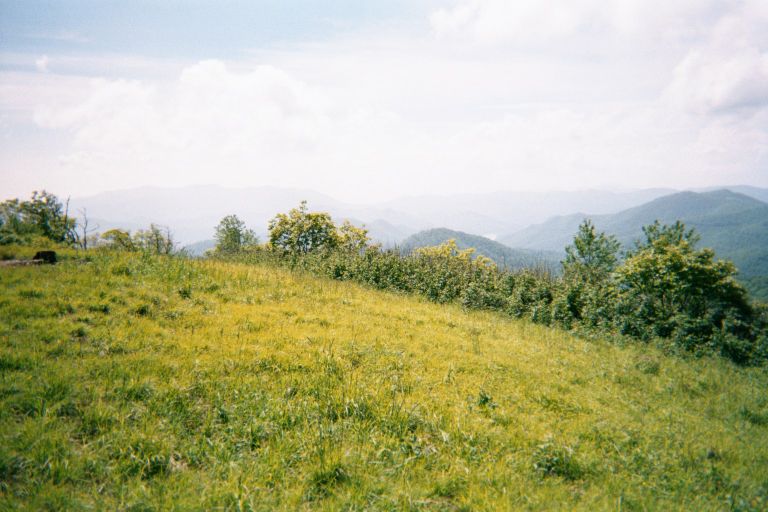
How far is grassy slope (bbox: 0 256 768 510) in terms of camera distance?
4.40 meters

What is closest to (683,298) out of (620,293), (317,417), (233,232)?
(620,293)

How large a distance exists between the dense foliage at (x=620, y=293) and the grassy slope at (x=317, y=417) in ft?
18.2

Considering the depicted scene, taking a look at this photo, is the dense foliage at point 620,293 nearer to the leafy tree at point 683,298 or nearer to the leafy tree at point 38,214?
the leafy tree at point 683,298

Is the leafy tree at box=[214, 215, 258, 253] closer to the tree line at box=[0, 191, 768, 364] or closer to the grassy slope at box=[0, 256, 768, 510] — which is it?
the tree line at box=[0, 191, 768, 364]

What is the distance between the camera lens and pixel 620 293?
17.9m

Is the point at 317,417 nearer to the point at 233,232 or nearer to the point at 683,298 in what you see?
the point at 683,298

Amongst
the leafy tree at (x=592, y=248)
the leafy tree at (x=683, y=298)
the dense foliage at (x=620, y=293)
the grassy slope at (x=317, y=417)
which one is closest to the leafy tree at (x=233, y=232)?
the dense foliage at (x=620, y=293)

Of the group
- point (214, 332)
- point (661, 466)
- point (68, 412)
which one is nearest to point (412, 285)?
point (214, 332)

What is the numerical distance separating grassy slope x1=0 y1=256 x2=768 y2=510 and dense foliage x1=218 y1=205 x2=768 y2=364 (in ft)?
18.2

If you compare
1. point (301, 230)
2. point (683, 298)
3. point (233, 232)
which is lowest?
point (683, 298)

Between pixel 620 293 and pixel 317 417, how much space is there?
1818cm

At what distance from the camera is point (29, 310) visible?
26.3 ft

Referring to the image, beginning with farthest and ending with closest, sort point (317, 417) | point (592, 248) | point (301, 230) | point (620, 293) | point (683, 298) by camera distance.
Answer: point (301, 230), point (592, 248), point (683, 298), point (620, 293), point (317, 417)

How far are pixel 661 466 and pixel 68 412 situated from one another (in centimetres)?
938
